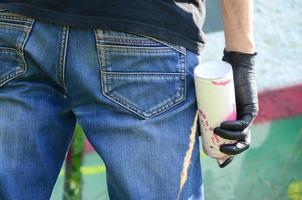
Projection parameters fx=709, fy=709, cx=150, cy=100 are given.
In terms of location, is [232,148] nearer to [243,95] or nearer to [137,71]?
[243,95]

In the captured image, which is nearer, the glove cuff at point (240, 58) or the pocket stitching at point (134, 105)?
the pocket stitching at point (134, 105)

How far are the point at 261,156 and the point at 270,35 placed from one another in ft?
1.76

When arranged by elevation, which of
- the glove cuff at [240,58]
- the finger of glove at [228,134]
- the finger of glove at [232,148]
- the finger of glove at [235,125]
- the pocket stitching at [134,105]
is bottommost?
the finger of glove at [232,148]

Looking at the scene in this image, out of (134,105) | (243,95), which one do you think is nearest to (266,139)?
(243,95)

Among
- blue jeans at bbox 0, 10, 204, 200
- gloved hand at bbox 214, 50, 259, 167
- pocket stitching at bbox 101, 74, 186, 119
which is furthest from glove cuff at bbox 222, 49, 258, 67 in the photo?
pocket stitching at bbox 101, 74, 186, 119

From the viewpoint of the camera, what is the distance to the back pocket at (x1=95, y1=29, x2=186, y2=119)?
1.72 metres

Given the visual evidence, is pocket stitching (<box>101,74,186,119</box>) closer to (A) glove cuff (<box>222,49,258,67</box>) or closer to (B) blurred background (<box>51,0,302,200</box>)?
(A) glove cuff (<box>222,49,258,67</box>)

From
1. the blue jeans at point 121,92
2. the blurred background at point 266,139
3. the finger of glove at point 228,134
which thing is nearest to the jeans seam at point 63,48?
the blue jeans at point 121,92

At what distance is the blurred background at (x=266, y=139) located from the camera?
3.10 metres

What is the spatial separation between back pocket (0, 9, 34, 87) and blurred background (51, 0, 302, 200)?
127 cm

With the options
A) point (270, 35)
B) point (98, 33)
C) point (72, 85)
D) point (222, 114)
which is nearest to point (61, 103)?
point (72, 85)

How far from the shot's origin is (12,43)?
178 cm

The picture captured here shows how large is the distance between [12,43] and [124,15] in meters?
0.30

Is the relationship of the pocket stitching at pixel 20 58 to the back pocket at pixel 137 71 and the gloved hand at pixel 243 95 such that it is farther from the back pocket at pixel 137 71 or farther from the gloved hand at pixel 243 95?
the gloved hand at pixel 243 95
